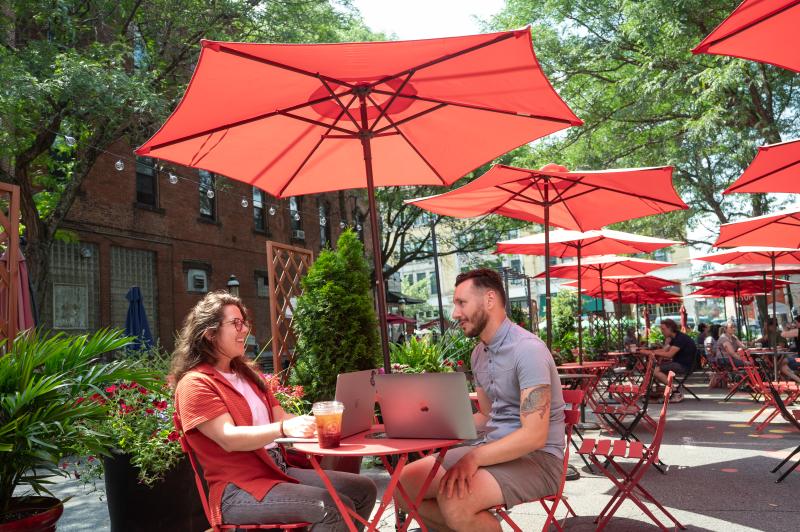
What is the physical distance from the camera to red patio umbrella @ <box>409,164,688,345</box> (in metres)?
6.81

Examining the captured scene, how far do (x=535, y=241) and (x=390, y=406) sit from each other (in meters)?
6.91

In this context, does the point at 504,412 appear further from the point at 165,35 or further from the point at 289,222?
the point at 289,222

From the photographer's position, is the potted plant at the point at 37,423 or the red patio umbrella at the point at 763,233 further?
the red patio umbrella at the point at 763,233

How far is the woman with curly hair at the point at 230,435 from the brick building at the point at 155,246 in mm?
11779

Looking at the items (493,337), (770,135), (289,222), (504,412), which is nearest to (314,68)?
(493,337)

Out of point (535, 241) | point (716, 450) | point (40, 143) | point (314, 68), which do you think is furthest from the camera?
point (40, 143)

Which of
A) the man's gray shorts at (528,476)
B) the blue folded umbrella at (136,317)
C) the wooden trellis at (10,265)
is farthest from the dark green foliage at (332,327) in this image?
the blue folded umbrella at (136,317)

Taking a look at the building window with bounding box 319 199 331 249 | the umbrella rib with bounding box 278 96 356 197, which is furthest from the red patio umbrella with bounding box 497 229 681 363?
the building window with bounding box 319 199 331 249

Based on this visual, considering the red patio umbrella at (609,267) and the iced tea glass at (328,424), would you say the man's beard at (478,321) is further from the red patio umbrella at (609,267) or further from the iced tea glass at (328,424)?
the red patio umbrella at (609,267)

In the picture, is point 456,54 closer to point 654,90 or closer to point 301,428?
point 301,428

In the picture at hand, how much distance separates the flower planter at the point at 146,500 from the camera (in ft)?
13.5

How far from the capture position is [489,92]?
13.6 ft

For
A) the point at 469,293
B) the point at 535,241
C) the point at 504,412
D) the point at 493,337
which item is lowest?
the point at 504,412

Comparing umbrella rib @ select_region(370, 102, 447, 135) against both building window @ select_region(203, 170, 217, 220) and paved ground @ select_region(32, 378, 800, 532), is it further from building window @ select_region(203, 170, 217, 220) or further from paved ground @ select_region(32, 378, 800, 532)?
building window @ select_region(203, 170, 217, 220)
